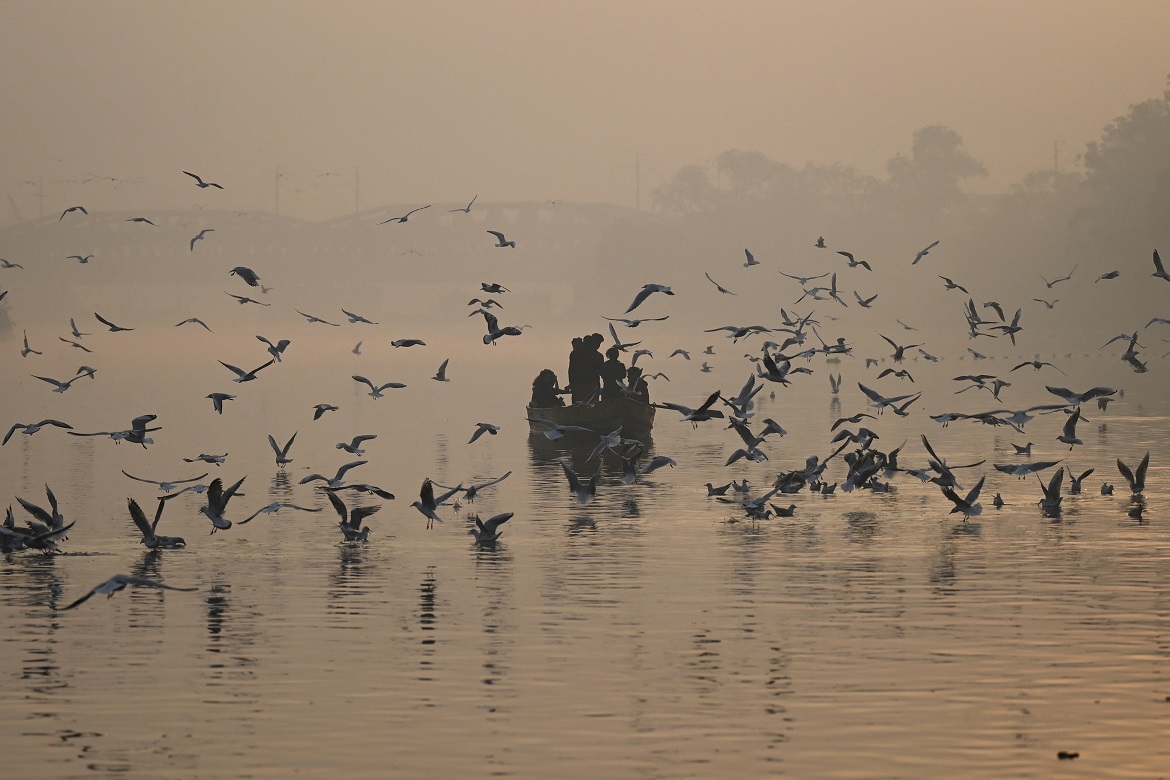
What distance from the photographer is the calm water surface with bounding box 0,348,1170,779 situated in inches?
655

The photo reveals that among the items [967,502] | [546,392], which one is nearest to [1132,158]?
[546,392]

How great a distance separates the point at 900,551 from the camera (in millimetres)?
27875

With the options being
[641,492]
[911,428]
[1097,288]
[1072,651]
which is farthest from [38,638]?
[1097,288]

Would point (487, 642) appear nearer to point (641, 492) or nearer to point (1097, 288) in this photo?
point (641, 492)

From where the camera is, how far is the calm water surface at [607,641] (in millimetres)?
16625

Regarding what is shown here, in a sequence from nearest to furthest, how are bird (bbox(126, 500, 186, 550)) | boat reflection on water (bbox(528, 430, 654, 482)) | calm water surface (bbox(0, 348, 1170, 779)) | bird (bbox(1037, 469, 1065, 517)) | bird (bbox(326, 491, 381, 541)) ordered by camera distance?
1. calm water surface (bbox(0, 348, 1170, 779))
2. bird (bbox(126, 500, 186, 550))
3. bird (bbox(326, 491, 381, 541))
4. bird (bbox(1037, 469, 1065, 517))
5. boat reflection on water (bbox(528, 430, 654, 482))

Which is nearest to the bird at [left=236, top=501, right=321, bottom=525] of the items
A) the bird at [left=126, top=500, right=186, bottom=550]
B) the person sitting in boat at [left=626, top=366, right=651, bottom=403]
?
the bird at [left=126, top=500, right=186, bottom=550]

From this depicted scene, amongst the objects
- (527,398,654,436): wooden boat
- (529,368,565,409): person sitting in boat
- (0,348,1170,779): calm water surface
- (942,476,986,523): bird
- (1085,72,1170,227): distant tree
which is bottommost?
(0,348,1170,779): calm water surface

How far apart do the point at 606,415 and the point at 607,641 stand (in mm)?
27211

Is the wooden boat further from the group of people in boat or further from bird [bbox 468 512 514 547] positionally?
bird [bbox 468 512 514 547]

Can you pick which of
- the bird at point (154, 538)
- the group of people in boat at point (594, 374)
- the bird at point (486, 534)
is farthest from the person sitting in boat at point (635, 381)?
the bird at point (154, 538)

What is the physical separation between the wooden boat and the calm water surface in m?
8.77

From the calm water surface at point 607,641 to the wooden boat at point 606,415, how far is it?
877 centimetres

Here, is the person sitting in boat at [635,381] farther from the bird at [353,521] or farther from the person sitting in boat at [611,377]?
the bird at [353,521]
